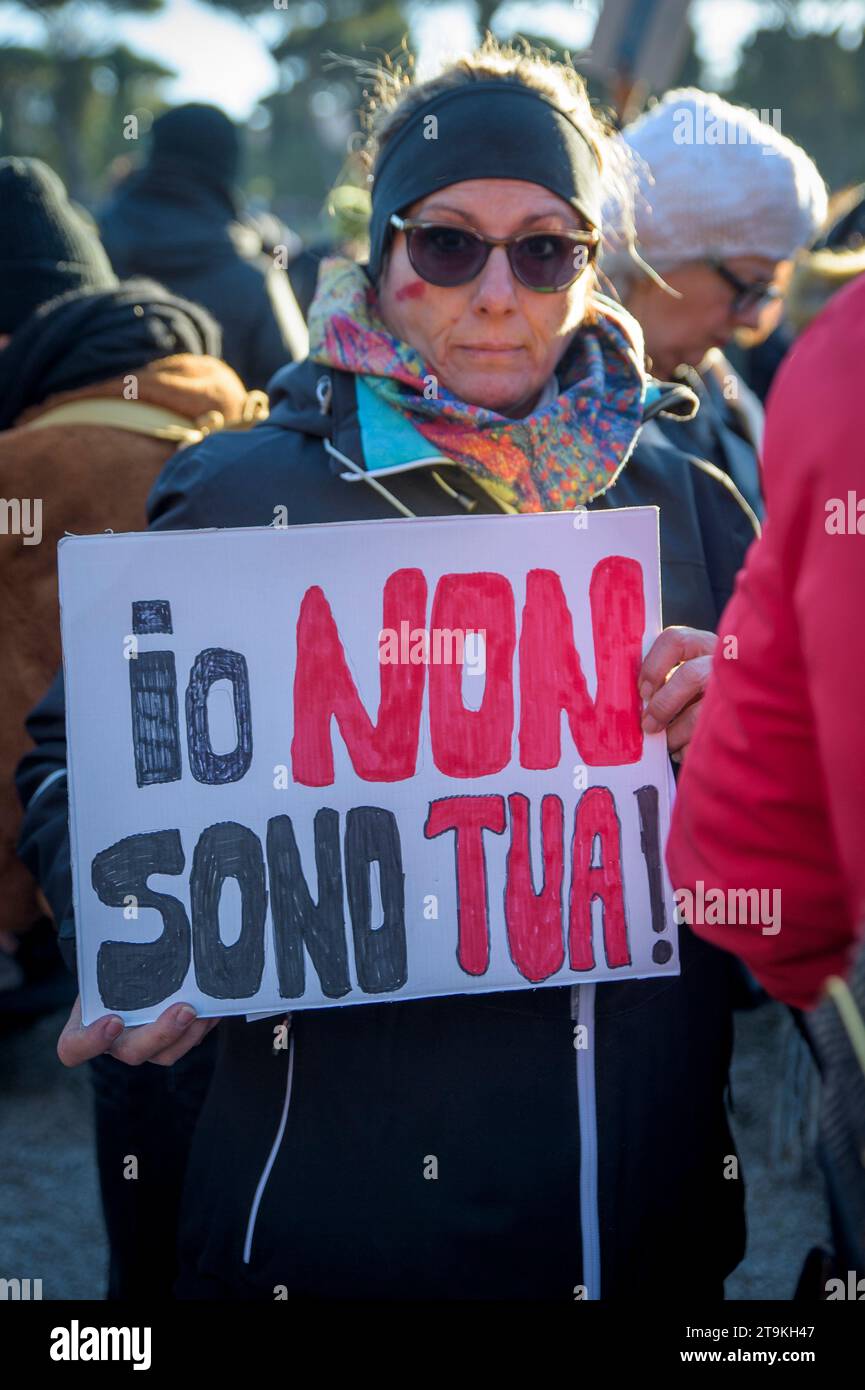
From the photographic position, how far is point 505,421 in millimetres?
1824

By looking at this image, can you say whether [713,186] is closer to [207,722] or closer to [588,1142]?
[207,722]

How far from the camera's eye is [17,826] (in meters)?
2.77

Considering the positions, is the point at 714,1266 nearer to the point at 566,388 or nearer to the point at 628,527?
the point at 628,527

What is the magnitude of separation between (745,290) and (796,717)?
2158mm

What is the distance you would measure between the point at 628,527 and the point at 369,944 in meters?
0.60

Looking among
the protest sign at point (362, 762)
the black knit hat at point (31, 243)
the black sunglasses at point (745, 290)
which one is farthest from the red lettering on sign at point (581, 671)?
the black knit hat at point (31, 243)

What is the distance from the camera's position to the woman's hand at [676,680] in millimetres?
1652

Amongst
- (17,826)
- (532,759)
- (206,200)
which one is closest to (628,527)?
(532,759)

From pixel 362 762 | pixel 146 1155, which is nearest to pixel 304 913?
pixel 362 762

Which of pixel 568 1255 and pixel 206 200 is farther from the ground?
pixel 206 200

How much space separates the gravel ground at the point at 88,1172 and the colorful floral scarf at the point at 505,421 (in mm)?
1950

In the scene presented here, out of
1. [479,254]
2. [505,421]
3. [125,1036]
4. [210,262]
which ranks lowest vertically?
[125,1036]

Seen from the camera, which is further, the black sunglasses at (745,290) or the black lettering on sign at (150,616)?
the black sunglasses at (745,290)

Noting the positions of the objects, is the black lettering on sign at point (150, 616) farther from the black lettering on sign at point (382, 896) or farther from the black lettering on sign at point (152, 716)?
the black lettering on sign at point (382, 896)
